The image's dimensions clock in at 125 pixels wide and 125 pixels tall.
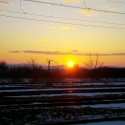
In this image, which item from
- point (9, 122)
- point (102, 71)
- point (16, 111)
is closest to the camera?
point (9, 122)

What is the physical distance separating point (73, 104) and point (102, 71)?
58686 millimetres

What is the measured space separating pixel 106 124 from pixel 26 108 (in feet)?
17.2

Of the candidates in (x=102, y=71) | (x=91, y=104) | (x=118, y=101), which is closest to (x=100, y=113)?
(x=91, y=104)

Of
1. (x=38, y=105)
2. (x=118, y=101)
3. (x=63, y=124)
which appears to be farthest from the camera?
(x=118, y=101)

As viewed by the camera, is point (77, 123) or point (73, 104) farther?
point (73, 104)

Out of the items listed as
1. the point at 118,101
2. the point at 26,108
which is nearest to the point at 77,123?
the point at 26,108

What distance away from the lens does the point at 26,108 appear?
17.0 meters

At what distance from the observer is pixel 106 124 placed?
1298 centimetres

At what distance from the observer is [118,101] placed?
66.8ft

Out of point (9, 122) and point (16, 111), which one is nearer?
point (9, 122)

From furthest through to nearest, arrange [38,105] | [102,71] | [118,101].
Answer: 1. [102,71]
2. [118,101]
3. [38,105]

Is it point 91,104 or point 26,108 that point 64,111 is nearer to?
point 26,108

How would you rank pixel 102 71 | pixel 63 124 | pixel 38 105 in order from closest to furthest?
pixel 63 124 → pixel 38 105 → pixel 102 71

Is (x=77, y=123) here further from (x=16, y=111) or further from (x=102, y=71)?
(x=102, y=71)
